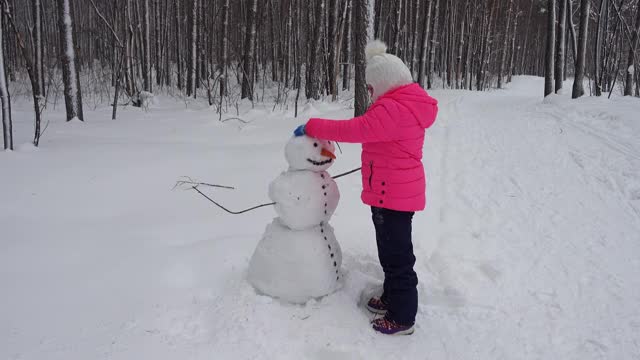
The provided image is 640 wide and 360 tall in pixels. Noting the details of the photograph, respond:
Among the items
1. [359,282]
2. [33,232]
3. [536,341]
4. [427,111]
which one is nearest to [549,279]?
[536,341]

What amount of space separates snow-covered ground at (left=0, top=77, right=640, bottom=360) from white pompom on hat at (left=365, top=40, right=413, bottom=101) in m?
1.18

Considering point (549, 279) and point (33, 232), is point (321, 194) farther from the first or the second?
point (33, 232)

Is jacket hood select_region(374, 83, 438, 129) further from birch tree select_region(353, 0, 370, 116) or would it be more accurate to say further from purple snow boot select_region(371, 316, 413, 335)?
birch tree select_region(353, 0, 370, 116)

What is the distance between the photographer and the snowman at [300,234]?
7.44 ft

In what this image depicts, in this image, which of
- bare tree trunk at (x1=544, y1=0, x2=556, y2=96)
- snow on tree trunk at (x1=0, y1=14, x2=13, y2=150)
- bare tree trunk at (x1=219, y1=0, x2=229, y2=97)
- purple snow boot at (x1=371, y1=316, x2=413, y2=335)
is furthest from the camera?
bare tree trunk at (x1=544, y1=0, x2=556, y2=96)

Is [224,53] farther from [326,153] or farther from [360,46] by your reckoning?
[326,153]

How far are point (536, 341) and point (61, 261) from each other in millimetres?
2677

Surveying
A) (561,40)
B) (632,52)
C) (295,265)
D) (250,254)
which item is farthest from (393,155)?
(561,40)

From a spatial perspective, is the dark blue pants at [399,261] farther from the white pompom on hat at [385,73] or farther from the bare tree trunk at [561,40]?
the bare tree trunk at [561,40]

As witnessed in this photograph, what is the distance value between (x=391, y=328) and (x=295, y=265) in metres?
0.59

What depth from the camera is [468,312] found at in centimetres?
237

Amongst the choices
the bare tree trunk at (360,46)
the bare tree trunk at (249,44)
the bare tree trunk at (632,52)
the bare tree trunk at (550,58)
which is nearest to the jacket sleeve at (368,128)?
the bare tree trunk at (360,46)

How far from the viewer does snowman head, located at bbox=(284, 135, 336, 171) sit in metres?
2.25

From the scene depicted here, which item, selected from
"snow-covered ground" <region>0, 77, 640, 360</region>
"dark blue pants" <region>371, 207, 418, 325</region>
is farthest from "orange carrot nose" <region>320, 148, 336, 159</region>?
"snow-covered ground" <region>0, 77, 640, 360</region>
